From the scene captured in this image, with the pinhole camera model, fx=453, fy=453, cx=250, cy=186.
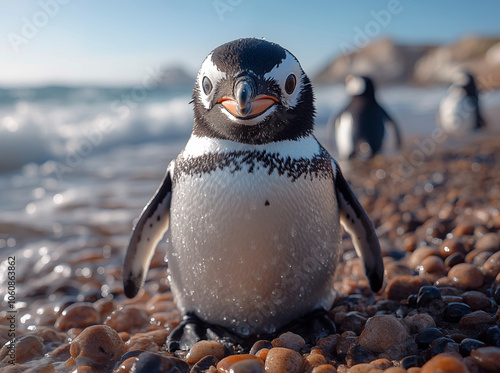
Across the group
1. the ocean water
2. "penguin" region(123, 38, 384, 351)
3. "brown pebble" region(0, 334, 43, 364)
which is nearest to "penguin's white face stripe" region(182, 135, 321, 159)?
"penguin" region(123, 38, 384, 351)

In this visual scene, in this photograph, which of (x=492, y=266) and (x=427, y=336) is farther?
(x=492, y=266)

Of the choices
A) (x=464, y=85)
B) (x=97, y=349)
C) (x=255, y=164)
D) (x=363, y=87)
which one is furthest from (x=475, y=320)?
(x=464, y=85)

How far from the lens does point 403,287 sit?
203 cm

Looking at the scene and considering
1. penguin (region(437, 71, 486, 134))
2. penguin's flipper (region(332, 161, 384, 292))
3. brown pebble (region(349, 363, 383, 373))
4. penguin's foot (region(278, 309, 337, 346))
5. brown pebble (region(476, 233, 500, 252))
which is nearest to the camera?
brown pebble (region(349, 363, 383, 373))

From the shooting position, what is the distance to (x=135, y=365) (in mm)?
1453

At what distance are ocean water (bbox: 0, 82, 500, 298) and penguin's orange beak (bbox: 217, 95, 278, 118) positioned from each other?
2.08 m

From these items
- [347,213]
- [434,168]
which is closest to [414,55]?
[434,168]

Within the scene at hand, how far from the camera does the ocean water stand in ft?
11.9

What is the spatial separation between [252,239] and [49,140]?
9128mm

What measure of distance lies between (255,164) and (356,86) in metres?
5.43

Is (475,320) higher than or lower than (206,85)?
lower

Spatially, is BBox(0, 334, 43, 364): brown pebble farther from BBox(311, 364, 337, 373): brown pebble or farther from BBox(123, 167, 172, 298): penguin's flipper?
BBox(311, 364, 337, 373): brown pebble

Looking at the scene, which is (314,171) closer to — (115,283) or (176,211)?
(176,211)

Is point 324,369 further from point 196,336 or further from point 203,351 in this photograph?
point 196,336
